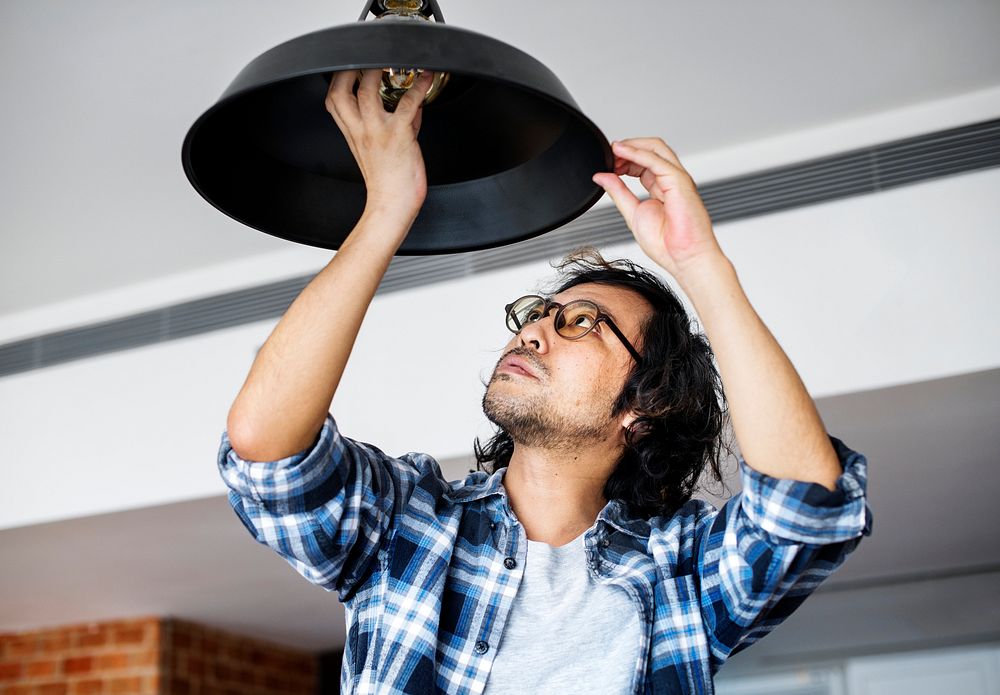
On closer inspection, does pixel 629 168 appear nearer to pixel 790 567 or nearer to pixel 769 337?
pixel 769 337

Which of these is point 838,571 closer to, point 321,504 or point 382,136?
point 321,504

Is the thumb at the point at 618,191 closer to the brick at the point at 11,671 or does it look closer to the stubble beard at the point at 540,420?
the stubble beard at the point at 540,420

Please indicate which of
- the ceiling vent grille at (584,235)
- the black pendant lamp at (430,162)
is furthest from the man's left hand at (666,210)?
the ceiling vent grille at (584,235)

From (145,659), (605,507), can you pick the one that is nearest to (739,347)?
(605,507)

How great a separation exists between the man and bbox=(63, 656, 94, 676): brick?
3570 millimetres

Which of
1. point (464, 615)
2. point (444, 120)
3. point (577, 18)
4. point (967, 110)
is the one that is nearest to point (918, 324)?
point (967, 110)

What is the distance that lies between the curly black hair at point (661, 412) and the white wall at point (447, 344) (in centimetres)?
83

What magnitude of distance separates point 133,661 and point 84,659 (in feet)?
0.90

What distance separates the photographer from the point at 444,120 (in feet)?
3.31

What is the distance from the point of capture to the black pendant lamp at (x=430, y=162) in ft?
3.11

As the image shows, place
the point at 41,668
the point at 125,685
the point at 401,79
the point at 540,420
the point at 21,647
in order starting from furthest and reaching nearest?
the point at 21,647, the point at 41,668, the point at 125,685, the point at 540,420, the point at 401,79

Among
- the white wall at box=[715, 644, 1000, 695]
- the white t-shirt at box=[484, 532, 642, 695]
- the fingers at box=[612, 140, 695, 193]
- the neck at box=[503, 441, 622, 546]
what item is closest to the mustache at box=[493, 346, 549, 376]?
the neck at box=[503, 441, 622, 546]

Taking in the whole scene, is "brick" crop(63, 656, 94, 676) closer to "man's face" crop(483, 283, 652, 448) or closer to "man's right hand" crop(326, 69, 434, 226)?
"man's face" crop(483, 283, 652, 448)

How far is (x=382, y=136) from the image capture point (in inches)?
37.5
